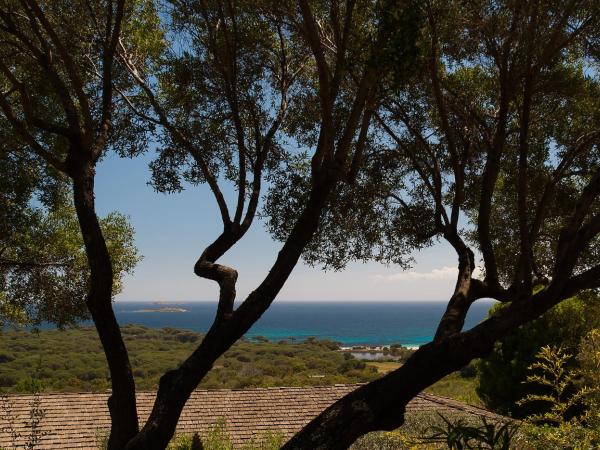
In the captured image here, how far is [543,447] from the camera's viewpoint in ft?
18.9

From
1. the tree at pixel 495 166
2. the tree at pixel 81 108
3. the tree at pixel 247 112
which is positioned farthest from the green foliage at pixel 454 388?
the tree at pixel 81 108

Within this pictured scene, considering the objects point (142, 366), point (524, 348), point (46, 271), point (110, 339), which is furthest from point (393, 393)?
point (142, 366)

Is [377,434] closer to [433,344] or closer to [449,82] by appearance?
[433,344]

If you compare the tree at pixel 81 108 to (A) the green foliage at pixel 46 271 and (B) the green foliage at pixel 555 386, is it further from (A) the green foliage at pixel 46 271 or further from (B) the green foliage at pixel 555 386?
(B) the green foliage at pixel 555 386

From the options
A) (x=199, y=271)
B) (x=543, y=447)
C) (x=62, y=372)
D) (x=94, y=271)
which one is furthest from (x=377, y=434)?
(x=62, y=372)

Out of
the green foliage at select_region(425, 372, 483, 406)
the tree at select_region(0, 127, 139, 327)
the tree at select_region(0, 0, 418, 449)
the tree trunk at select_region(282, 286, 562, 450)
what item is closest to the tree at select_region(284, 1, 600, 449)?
the tree trunk at select_region(282, 286, 562, 450)

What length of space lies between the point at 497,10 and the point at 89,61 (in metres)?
5.95

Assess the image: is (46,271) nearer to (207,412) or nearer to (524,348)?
(207,412)

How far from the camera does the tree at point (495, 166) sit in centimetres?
487

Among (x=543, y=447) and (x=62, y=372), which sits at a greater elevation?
(x=543, y=447)

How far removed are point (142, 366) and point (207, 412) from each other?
25722 millimetres

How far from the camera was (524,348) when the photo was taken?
17531 mm

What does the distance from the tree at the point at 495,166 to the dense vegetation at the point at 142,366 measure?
14102 millimetres

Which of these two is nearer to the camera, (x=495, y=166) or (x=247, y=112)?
(x=495, y=166)
